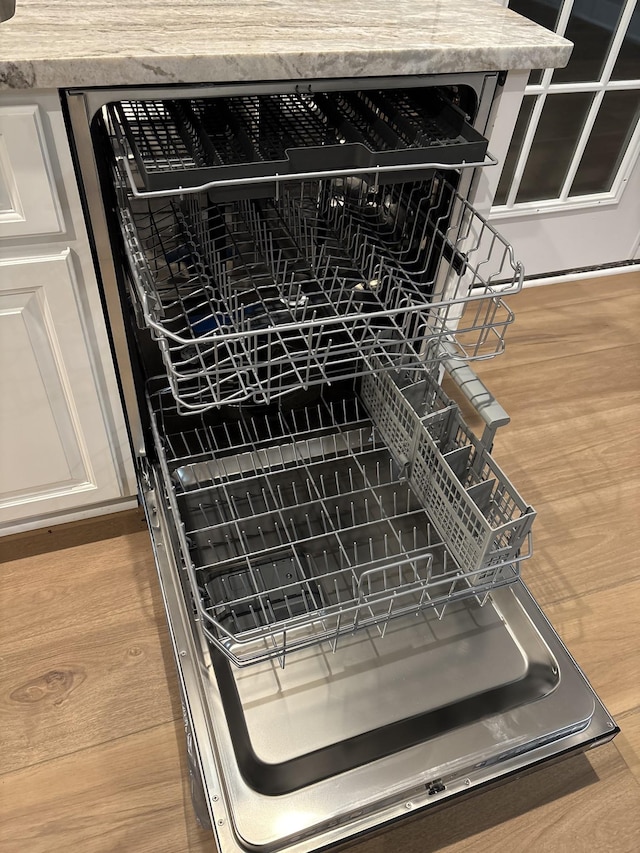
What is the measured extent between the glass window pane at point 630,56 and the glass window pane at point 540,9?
23cm

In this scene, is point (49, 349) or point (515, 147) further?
point (515, 147)

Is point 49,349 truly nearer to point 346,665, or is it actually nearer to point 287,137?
point 287,137

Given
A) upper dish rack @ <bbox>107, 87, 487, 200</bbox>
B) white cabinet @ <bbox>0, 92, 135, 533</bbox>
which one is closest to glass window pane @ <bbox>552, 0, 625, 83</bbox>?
upper dish rack @ <bbox>107, 87, 487, 200</bbox>

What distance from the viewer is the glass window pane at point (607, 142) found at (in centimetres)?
184

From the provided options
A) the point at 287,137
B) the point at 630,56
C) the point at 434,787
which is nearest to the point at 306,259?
the point at 287,137

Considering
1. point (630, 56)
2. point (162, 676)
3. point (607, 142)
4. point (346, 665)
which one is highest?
point (630, 56)

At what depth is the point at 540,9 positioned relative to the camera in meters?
1.59

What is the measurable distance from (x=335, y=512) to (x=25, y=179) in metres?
0.70

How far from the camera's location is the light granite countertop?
0.77m

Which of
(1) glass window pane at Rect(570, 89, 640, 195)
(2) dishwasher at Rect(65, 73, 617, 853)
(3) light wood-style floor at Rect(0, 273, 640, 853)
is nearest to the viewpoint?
(2) dishwasher at Rect(65, 73, 617, 853)

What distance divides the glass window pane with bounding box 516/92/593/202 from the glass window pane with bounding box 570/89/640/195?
6 cm

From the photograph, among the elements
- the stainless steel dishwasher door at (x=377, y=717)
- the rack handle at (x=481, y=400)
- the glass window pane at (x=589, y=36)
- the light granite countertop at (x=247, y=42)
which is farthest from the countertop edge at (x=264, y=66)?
the glass window pane at (x=589, y=36)

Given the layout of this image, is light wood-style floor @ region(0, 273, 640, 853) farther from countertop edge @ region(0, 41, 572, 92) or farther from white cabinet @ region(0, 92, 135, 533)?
countertop edge @ region(0, 41, 572, 92)

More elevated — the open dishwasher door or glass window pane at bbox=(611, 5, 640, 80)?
glass window pane at bbox=(611, 5, 640, 80)
